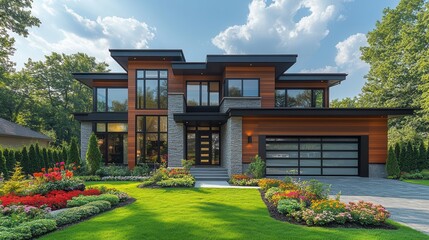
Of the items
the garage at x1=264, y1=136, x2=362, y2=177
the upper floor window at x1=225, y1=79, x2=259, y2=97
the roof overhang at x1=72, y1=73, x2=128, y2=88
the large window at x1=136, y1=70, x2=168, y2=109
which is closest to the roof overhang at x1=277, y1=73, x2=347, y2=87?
the upper floor window at x1=225, y1=79, x2=259, y2=97

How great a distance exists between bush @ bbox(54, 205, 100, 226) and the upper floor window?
11.6 meters

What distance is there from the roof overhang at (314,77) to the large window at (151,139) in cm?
1028

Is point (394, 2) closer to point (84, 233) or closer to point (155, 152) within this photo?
point (155, 152)

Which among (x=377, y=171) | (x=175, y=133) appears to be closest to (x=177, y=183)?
(x=175, y=133)

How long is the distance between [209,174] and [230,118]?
377 centimetres

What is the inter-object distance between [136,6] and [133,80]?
5182 millimetres

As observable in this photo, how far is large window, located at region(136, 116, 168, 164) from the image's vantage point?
17344 mm

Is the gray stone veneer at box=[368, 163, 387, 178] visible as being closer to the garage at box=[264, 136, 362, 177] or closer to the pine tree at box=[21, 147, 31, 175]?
the garage at box=[264, 136, 362, 177]

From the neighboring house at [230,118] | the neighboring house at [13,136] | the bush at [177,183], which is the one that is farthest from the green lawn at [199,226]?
the neighboring house at [13,136]

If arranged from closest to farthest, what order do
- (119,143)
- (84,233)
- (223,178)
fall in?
1. (84,233)
2. (223,178)
3. (119,143)

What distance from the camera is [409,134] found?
21172mm

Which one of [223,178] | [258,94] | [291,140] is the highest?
[258,94]

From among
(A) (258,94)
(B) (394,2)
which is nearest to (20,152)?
(A) (258,94)

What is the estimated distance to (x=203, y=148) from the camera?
1800 cm
